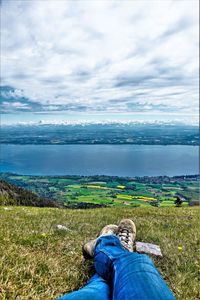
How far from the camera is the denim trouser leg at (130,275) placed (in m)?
2.73

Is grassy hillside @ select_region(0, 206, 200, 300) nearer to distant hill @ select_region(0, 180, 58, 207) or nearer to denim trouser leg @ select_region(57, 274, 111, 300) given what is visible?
denim trouser leg @ select_region(57, 274, 111, 300)

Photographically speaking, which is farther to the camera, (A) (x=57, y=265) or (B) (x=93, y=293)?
(A) (x=57, y=265)

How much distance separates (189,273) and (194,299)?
3.42ft

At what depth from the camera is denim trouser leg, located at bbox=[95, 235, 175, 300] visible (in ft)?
8.97

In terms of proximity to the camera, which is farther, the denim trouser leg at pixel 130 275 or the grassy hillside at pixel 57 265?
the grassy hillside at pixel 57 265

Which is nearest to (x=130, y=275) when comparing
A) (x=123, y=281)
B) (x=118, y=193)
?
(x=123, y=281)

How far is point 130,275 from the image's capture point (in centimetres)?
305

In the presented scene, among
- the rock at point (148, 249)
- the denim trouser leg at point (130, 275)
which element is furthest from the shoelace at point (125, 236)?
the denim trouser leg at point (130, 275)

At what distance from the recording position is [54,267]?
4523 mm

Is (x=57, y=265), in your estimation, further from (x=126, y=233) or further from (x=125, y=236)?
(x=126, y=233)

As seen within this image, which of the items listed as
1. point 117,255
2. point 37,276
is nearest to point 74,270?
point 37,276

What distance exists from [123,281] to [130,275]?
4.5 inches

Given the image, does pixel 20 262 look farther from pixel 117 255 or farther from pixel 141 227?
pixel 141 227

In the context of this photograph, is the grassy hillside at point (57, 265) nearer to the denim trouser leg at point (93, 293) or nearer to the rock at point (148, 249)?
the rock at point (148, 249)
